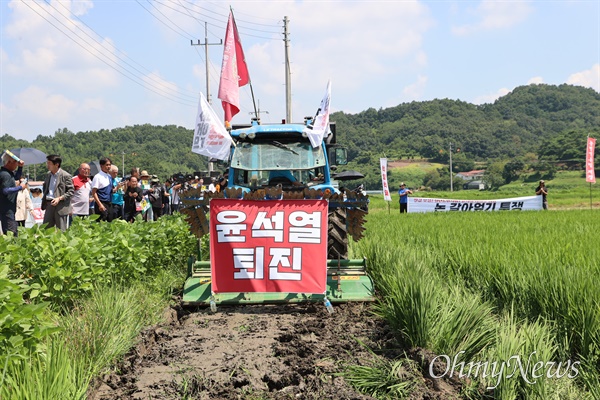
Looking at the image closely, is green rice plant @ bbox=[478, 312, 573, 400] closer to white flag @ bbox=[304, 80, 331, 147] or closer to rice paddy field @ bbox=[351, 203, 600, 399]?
rice paddy field @ bbox=[351, 203, 600, 399]

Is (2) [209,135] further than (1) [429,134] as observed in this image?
No

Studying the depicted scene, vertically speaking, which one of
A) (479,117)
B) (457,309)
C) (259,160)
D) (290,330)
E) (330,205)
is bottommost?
(290,330)

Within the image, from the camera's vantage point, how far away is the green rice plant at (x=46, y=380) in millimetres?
3328

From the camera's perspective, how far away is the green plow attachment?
7.23m

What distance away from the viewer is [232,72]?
12641 millimetres

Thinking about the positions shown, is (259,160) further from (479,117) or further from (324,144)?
(479,117)

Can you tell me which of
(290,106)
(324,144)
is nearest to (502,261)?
(324,144)

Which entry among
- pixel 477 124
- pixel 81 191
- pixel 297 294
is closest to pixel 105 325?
pixel 297 294

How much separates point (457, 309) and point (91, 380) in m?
3.06

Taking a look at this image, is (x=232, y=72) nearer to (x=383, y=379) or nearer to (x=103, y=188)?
(x=103, y=188)

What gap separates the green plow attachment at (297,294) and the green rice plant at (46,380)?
3.26m

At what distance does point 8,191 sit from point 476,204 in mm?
25179

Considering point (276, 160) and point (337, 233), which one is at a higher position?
point (276, 160)

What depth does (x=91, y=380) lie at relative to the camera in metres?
4.42
